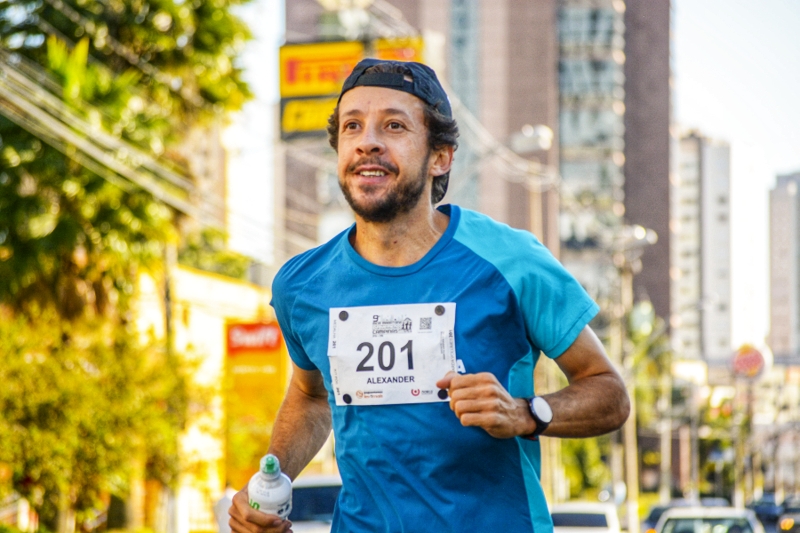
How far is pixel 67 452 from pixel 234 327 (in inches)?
560

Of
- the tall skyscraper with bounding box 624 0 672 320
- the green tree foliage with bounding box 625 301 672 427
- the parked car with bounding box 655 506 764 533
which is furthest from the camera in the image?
the tall skyscraper with bounding box 624 0 672 320

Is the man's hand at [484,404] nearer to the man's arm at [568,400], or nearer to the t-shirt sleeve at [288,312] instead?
the man's arm at [568,400]

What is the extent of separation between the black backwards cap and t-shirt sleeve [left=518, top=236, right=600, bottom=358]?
51cm

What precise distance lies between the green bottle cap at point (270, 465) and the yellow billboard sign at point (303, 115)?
21934 mm

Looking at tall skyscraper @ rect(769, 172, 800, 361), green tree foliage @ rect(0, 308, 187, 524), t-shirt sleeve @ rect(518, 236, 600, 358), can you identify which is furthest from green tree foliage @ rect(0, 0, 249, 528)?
tall skyscraper @ rect(769, 172, 800, 361)

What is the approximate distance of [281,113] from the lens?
26.0 meters

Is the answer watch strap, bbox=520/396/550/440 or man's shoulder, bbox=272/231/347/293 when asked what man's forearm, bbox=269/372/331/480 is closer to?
man's shoulder, bbox=272/231/347/293

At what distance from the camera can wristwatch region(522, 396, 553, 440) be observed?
279cm

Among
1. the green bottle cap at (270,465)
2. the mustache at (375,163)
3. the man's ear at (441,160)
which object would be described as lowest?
the green bottle cap at (270,465)

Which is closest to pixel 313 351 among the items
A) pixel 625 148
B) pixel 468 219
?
pixel 468 219

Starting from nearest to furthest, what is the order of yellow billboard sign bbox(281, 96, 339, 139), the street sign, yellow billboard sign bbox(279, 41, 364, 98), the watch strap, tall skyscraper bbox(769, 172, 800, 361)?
the watch strap, yellow billboard sign bbox(281, 96, 339, 139), yellow billboard sign bbox(279, 41, 364, 98), the street sign, tall skyscraper bbox(769, 172, 800, 361)

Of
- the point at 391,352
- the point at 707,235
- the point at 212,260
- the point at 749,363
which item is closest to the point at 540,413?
the point at 391,352

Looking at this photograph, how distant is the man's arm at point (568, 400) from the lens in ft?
8.80

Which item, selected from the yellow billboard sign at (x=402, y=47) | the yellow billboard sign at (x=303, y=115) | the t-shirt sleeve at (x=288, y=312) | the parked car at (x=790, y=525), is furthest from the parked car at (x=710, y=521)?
the t-shirt sleeve at (x=288, y=312)
